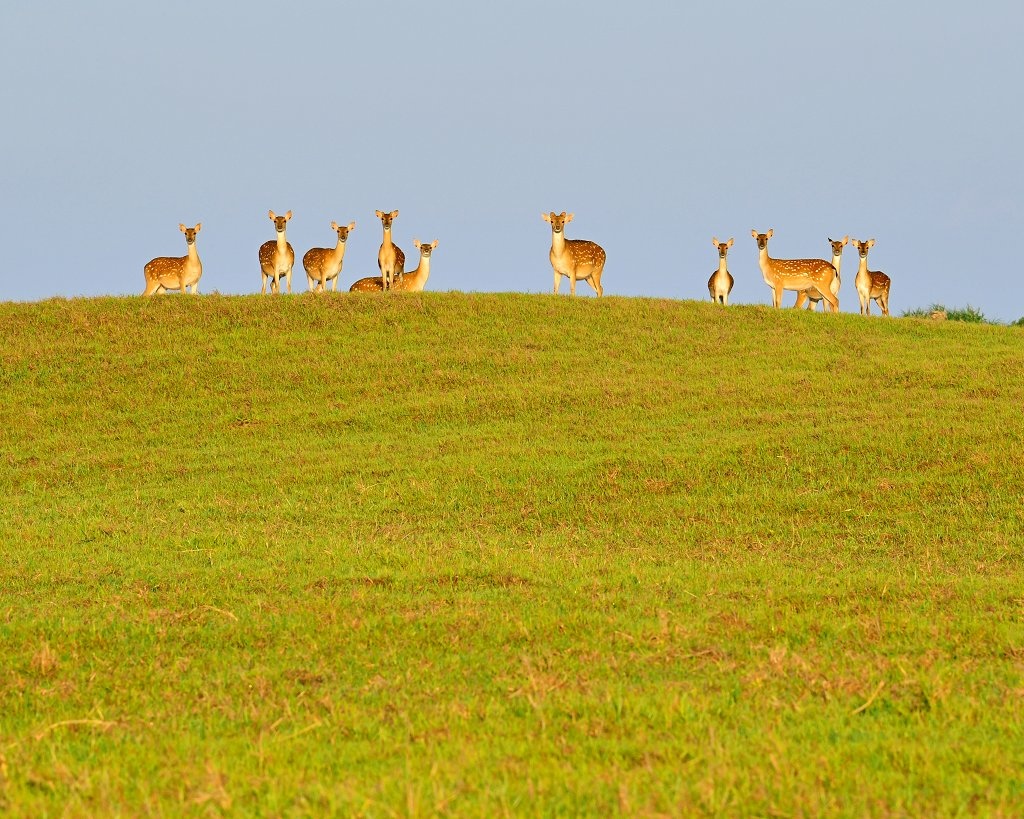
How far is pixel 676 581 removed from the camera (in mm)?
11578

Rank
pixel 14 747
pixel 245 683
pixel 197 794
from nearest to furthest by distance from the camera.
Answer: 1. pixel 197 794
2. pixel 14 747
3. pixel 245 683

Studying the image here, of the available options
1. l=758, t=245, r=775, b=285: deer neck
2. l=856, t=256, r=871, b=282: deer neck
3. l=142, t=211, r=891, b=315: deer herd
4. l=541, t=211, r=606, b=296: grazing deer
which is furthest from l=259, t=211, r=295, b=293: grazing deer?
l=856, t=256, r=871, b=282: deer neck

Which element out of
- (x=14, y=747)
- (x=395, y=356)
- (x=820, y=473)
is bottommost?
(x=14, y=747)

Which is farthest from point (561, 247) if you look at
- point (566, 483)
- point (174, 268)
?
point (566, 483)

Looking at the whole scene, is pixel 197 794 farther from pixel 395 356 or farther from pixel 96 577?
pixel 395 356

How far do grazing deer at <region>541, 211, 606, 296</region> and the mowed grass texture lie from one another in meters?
3.94

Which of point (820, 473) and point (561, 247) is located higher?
point (561, 247)

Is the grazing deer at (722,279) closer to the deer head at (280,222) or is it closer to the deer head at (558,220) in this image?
the deer head at (558,220)

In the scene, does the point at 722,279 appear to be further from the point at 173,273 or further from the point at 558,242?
the point at 173,273

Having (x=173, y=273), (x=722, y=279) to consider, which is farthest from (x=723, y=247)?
(x=173, y=273)

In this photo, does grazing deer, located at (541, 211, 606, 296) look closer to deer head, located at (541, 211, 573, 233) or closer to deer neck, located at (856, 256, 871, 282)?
deer head, located at (541, 211, 573, 233)

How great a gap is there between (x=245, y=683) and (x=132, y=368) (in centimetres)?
2036

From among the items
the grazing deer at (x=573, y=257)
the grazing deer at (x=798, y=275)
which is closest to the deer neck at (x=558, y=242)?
the grazing deer at (x=573, y=257)

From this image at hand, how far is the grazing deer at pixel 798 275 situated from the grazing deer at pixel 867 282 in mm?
2500
